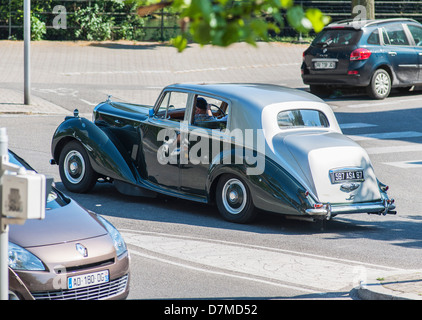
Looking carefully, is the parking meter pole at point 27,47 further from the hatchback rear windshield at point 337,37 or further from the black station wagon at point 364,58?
the hatchback rear windshield at point 337,37

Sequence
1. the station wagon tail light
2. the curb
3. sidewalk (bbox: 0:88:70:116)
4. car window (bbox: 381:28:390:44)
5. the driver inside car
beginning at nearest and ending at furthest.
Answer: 1. the curb
2. the station wagon tail light
3. the driver inside car
4. sidewalk (bbox: 0:88:70:116)
5. car window (bbox: 381:28:390:44)

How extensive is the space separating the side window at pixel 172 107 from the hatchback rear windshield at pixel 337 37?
9962 mm

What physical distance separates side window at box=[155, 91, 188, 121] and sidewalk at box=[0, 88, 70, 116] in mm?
8104

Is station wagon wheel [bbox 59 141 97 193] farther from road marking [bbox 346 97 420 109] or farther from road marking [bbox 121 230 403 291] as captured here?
road marking [bbox 346 97 420 109]

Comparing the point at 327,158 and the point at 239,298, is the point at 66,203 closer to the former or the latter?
the point at 239,298

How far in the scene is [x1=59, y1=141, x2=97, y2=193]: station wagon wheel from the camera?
11781 mm

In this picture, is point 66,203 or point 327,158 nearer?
point 66,203

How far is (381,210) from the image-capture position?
411 inches

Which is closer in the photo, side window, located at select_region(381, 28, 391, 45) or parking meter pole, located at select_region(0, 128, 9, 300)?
parking meter pole, located at select_region(0, 128, 9, 300)

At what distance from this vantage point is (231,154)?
1035 centimetres

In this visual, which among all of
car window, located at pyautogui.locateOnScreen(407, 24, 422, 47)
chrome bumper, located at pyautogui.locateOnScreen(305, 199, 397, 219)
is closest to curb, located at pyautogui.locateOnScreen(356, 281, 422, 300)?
chrome bumper, located at pyautogui.locateOnScreen(305, 199, 397, 219)

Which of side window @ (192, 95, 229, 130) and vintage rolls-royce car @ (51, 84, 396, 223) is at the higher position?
side window @ (192, 95, 229, 130)
